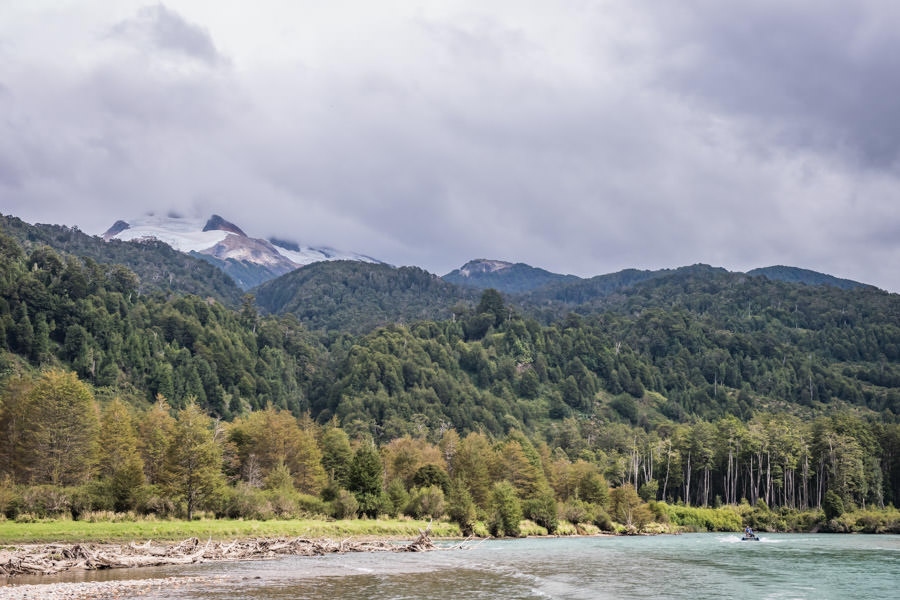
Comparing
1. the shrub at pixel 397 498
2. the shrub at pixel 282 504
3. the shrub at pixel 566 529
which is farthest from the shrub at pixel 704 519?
the shrub at pixel 282 504

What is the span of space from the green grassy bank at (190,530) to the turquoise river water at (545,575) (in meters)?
10.4

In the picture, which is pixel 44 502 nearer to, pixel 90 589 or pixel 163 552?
pixel 163 552

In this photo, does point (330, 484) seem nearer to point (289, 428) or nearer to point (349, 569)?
point (289, 428)

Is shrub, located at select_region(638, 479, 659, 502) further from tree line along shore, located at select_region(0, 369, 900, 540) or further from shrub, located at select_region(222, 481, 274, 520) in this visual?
shrub, located at select_region(222, 481, 274, 520)

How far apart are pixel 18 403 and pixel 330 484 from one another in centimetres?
4126

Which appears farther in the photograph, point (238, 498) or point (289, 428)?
point (289, 428)

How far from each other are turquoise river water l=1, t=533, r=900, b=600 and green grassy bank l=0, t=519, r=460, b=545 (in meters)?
10.4

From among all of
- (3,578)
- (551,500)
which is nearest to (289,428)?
(551,500)

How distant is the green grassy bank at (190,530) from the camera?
55.3 meters

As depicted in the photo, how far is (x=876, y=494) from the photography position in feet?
487

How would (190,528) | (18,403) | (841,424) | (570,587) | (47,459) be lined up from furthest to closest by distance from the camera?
(841,424), (18,403), (47,459), (190,528), (570,587)

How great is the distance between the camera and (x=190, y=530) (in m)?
65.1

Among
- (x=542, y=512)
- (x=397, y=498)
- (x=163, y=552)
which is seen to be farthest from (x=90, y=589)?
(x=542, y=512)

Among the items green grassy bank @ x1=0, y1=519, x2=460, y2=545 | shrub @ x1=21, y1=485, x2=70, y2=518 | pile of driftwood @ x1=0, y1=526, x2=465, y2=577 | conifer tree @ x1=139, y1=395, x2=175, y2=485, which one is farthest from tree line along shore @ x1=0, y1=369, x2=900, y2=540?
pile of driftwood @ x1=0, y1=526, x2=465, y2=577
